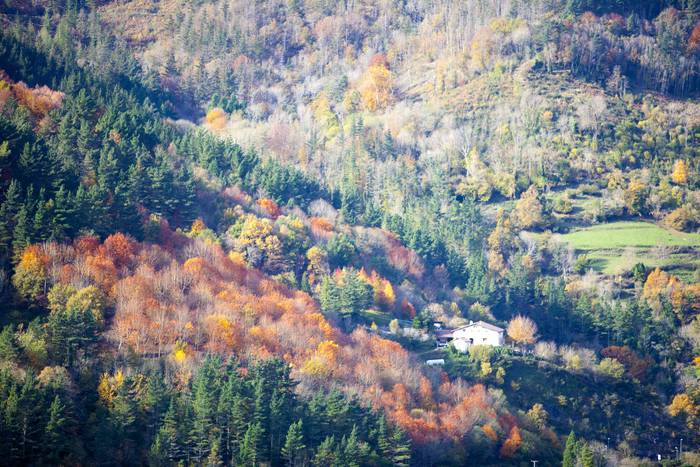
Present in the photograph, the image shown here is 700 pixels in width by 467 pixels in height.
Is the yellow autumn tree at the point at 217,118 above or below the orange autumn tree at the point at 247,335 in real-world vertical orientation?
below

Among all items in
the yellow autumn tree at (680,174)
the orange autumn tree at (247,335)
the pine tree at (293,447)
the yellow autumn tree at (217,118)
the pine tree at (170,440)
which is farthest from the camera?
the yellow autumn tree at (217,118)

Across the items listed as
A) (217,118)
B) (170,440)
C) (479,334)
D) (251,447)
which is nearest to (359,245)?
(479,334)

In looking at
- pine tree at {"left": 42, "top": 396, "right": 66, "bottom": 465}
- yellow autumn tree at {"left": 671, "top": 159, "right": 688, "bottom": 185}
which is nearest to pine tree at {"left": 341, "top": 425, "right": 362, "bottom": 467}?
pine tree at {"left": 42, "top": 396, "right": 66, "bottom": 465}

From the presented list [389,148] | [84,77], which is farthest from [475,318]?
[84,77]

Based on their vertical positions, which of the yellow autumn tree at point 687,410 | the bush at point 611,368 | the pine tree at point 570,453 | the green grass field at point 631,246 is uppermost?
the pine tree at point 570,453

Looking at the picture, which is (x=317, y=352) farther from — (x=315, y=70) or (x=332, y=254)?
(x=315, y=70)

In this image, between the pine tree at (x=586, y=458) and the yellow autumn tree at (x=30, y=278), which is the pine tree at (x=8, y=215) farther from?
the pine tree at (x=586, y=458)

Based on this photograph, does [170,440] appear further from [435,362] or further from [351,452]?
[435,362]

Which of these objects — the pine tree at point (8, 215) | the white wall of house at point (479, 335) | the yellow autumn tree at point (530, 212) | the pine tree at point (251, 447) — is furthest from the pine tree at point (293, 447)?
the yellow autumn tree at point (530, 212)
